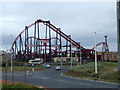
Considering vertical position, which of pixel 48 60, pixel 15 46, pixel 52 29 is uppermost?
pixel 52 29

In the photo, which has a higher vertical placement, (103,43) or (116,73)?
(103,43)

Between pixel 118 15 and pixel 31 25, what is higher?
pixel 31 25

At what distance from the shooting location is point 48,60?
103500mm

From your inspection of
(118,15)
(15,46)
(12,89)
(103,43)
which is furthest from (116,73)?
(103,43)

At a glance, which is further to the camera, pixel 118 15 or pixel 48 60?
pixel 48 60

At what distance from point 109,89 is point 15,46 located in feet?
277

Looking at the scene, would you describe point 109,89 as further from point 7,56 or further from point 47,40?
point 47,40

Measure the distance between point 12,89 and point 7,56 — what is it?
2354mm

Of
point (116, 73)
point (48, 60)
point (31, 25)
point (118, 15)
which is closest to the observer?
point (118, 15)

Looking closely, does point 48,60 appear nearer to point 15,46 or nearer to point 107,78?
point 15,46

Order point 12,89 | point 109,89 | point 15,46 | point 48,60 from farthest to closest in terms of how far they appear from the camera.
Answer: point 48,60, point 15,46, point 109,89, point 12,89

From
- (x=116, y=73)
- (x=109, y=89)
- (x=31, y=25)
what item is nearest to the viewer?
(x=109, y=89)

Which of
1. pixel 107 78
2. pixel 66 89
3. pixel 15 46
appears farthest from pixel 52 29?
pixel 66 89

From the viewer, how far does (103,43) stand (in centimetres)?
10788
